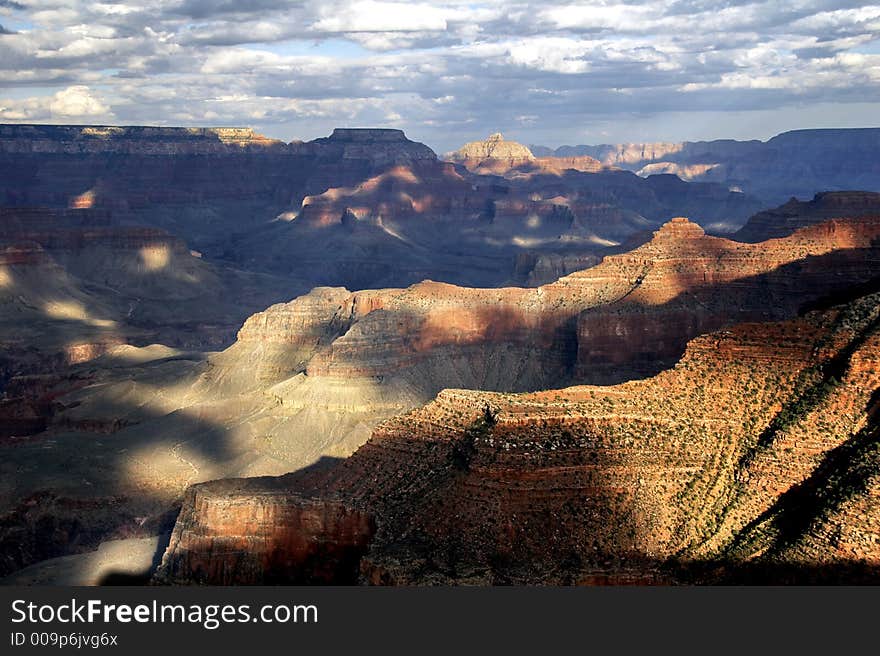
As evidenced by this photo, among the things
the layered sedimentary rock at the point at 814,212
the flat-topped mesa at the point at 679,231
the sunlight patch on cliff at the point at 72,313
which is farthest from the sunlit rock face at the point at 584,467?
the sunlight patch on cliff at the point at 72,313

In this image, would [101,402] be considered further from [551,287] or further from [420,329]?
[551,287]

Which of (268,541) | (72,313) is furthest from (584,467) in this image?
(72,313)

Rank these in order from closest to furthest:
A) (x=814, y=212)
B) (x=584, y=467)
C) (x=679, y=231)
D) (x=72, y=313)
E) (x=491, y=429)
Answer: (x=584, y=467), (x=491, y=429), (x=679, y=231), (x=814, y=212), (x=72, y=313)

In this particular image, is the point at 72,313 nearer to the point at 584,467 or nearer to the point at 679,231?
the point at 679,231

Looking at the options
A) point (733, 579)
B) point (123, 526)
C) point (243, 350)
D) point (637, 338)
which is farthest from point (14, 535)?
point (733, 579)

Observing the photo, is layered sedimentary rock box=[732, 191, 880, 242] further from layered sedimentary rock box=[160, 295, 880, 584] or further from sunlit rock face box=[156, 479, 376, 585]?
sunlit rock face box=[156, 479, 376, 585]

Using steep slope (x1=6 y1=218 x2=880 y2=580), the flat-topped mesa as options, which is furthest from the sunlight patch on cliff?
the flat-topped mesa

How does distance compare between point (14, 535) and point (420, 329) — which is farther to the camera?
point (420, 329)

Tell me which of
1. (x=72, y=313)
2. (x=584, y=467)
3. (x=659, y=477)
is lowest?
(x=72, y=313)
